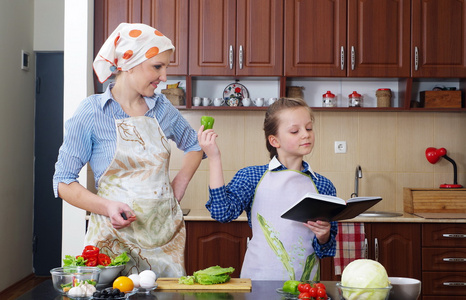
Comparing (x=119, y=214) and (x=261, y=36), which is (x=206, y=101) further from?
(x=119, y=214)

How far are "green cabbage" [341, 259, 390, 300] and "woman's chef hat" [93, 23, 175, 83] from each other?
0.95 m

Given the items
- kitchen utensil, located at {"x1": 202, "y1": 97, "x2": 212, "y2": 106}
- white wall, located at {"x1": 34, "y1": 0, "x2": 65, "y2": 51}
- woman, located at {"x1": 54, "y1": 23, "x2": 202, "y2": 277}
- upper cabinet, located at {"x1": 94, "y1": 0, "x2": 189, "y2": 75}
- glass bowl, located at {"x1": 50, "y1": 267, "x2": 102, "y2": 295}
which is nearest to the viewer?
glass bowl, located at {"x1": 50, "y1": 267, "x2": 102, "y2": 295}

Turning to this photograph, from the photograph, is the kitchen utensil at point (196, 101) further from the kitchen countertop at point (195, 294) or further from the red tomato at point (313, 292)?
the red tomato at point (313, 292)

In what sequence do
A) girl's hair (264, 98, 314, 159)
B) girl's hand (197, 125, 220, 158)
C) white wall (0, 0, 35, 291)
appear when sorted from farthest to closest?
white wall (0, 0, 35, 291)
girl's hair (264, 98, 314, 159)
girl's hand (197, 125, 220, 158)

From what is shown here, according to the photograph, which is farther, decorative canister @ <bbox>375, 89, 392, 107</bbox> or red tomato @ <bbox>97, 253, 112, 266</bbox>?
decorative canister @ <bbox>375, 89, 392, 107</bbox>

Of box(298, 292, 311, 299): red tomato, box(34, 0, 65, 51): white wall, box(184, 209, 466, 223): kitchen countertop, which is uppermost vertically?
box(34, 0, 65, 51): white wall

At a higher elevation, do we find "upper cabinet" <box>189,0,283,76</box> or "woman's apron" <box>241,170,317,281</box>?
"upper cabinet" <box>189,0,283,76</box>

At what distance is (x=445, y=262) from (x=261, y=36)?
1.84 metres

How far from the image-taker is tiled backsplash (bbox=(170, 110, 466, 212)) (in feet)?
13.1

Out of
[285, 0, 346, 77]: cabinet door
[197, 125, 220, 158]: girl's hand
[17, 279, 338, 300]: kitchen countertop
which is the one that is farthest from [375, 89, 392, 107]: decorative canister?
[17, 279, 338, 300]: kitchen countertop

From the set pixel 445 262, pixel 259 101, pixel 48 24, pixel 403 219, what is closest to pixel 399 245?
pixel 403 219

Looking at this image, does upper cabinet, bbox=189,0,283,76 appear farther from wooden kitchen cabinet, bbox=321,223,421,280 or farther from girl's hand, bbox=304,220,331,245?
girl's hand, bbox=304,220,331,245

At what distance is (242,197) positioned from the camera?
1956 mm

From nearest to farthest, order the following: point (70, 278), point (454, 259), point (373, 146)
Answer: point (70, 278) < point (454, 259) < point (373, 146)
